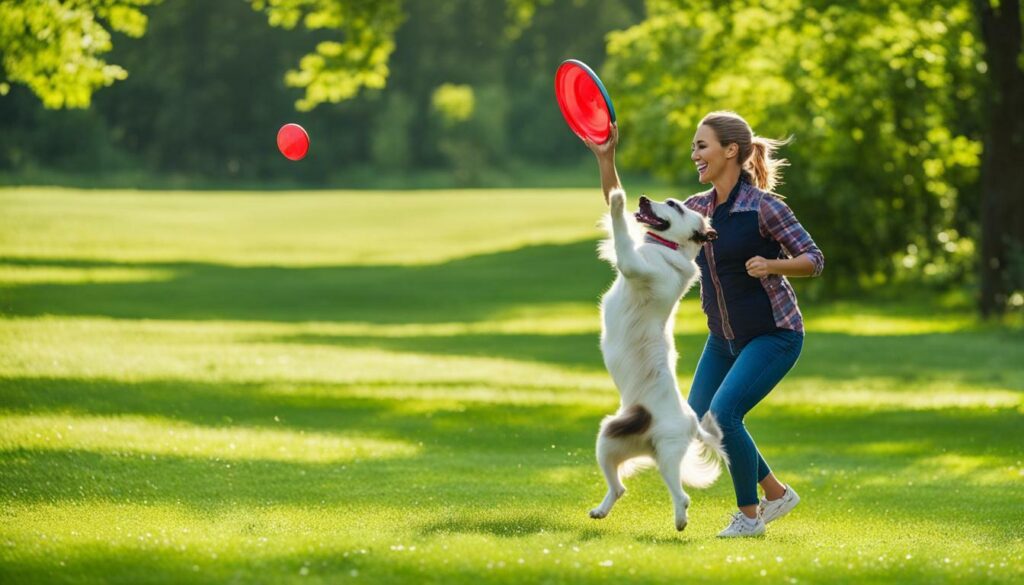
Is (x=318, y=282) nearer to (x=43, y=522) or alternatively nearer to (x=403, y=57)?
(x=43, y=522)

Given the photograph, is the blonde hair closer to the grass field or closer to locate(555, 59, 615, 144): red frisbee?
locate(555, 59, 615, 144): red frisbee

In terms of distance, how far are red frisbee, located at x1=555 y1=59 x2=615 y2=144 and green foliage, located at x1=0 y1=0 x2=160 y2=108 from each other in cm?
1217

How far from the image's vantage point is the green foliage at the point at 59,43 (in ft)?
65.3

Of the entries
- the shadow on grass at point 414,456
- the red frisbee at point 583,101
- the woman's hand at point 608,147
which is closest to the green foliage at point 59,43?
the shadow on grass at point 414,456

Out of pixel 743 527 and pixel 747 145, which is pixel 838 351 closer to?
pixel 743 527

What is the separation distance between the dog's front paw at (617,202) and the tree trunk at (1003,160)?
60.9ft

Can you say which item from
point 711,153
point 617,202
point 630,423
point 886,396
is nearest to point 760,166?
point 711,153

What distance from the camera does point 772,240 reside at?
8.46 metres

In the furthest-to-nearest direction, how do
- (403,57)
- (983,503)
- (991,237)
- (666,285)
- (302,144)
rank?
(403,57) → (991,237) → (302,144) → (983,503) → (666,285)

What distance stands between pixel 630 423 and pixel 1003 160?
19.3m

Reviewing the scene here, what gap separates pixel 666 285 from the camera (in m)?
8.27

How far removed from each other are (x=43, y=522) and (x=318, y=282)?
2986 centimetres

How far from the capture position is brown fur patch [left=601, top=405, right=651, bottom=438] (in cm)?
826

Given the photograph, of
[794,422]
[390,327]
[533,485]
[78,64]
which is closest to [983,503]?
[533,485]
